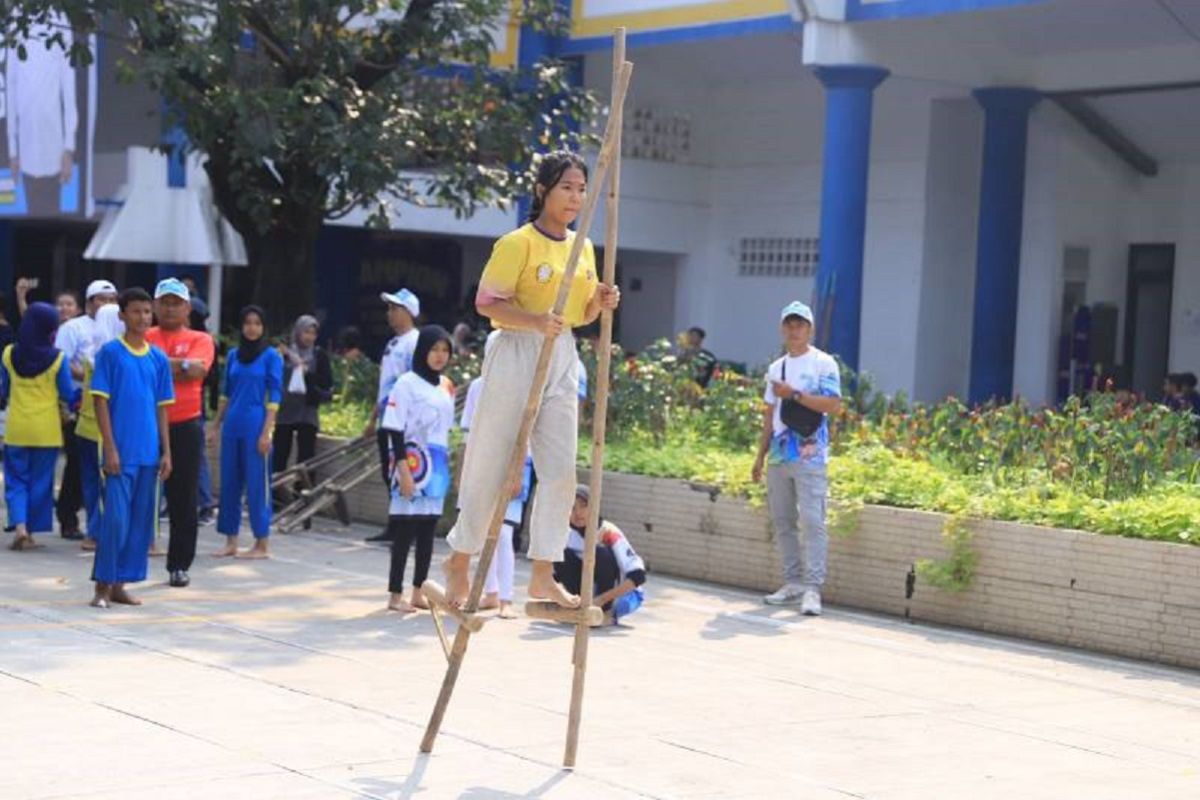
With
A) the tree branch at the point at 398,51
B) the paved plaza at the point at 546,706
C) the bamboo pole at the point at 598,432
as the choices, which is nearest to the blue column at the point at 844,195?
the tree branch at the point at 398,51

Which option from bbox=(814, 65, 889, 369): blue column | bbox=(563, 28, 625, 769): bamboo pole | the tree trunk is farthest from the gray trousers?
bbox=(814, 65, 889, 369): blue column

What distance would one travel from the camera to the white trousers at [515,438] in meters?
7.38

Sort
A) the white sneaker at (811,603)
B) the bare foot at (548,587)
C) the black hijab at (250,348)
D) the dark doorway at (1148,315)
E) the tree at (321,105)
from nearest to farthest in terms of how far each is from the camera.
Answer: the bare foot at (548,587), the white sneaker at (811,603), the black hijab at (250,348), the tree at (321,105), the dark doorway at (1148,315)

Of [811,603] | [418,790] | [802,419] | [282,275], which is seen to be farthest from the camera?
[282,275]

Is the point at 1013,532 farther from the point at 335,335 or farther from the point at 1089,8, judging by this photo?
the point at 335,335

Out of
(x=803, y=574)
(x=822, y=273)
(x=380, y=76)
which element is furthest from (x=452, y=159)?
(x=803, y=574)

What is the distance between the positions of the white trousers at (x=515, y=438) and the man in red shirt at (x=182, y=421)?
14.7 ft

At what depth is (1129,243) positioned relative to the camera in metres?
24.2

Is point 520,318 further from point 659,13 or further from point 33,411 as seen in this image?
point 659,13

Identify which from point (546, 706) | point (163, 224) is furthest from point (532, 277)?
point (163, 224)

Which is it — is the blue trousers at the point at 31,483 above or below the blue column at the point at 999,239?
below

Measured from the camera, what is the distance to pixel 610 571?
11055 mm

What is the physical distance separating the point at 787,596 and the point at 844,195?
8.81 metres

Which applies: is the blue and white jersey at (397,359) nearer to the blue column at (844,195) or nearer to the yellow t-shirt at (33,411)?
the yellow t-shirt at (33,411)
